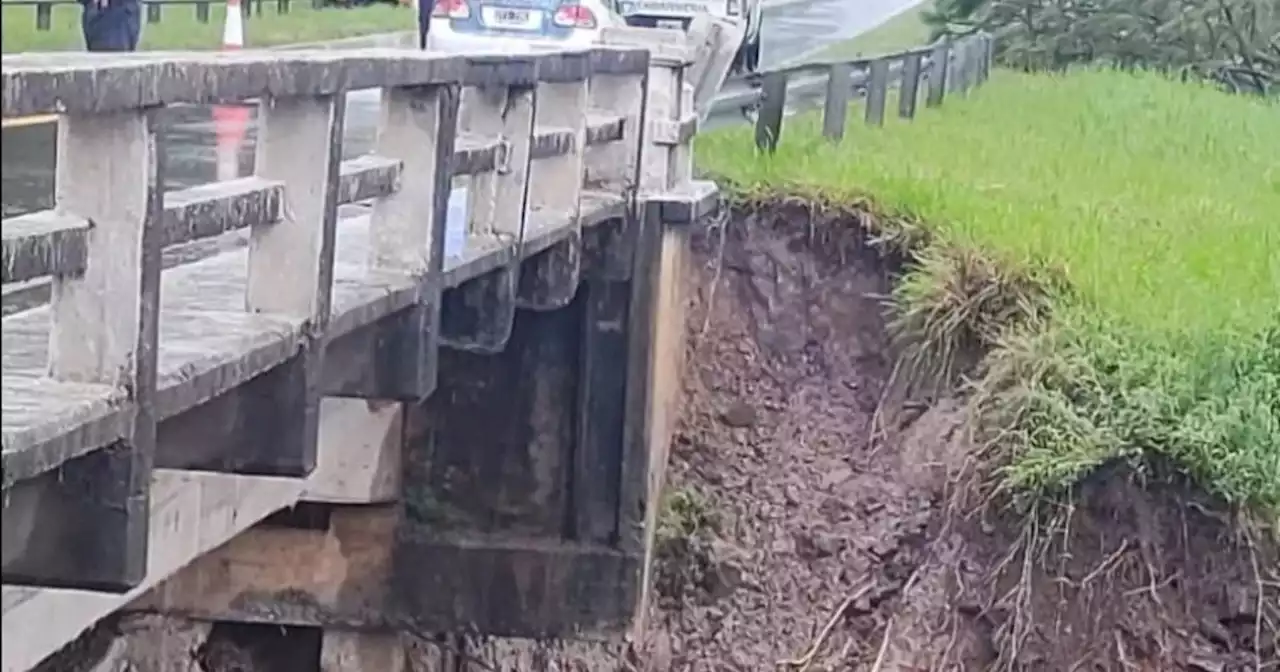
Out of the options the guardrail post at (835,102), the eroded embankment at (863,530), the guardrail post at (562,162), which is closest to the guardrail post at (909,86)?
the guardrail post at (835,102)

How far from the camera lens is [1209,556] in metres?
9.17

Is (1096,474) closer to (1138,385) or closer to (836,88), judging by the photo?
(1138,385)

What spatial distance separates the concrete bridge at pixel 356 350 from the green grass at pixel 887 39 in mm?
13634

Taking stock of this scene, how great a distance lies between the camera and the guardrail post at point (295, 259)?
17.0 feet

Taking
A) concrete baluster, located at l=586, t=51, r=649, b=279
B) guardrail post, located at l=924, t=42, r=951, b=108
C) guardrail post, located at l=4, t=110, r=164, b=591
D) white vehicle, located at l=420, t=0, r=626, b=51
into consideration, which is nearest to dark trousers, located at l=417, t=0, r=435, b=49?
white vehicle, located at l=420, t=0, r=626, b=51

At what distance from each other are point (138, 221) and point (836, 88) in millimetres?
9994

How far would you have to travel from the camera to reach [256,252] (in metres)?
5.27

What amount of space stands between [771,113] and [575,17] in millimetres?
1391

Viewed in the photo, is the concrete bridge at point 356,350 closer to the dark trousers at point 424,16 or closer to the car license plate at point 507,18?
the car license plate at point 507,18

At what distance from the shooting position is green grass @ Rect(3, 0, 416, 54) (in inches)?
858

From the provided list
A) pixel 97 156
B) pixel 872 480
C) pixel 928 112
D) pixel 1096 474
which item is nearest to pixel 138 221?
pixel 97 156

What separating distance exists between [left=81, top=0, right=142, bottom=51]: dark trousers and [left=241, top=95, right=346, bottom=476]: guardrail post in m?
7.90

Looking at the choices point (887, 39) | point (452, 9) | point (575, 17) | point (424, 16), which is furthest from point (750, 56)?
point (887, 39)

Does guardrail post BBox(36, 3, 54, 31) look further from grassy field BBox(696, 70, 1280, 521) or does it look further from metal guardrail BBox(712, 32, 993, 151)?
grassy field BBox(696, 70, 1280, 521)
